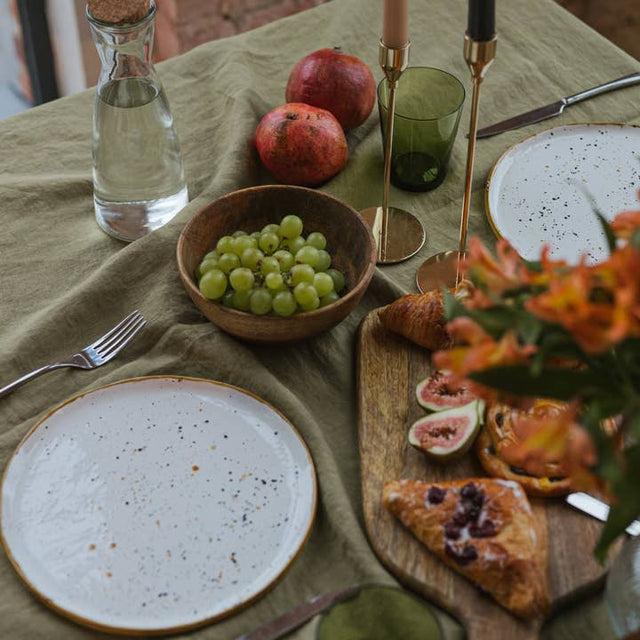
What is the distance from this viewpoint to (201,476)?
1.04m

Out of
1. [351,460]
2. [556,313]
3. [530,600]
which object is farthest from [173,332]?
[556,313]

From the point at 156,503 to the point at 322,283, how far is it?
1.10 feet

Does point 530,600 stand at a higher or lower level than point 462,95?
lower

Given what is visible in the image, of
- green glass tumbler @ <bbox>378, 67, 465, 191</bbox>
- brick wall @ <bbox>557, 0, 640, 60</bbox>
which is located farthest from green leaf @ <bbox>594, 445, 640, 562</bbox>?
brick wall @ <bbox>557, 0, 640, 60</bbox>

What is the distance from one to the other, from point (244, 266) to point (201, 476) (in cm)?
28

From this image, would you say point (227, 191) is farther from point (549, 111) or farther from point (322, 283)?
point (549, 111)

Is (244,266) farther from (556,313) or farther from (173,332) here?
(556,313)

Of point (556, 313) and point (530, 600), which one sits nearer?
point (556, 313)

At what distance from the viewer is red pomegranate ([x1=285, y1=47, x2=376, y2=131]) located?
1.49m

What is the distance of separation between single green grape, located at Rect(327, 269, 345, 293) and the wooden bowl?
0.02 metres

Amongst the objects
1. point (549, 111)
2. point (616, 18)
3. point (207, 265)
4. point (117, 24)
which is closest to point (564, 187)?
point (549, 111)

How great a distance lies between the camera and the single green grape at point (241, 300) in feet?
3.70

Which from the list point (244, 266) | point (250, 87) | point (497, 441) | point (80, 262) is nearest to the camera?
point (497, 441)

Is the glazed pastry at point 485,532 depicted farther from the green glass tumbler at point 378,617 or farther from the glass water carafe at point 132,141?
the glass water carafe at point 132,141
